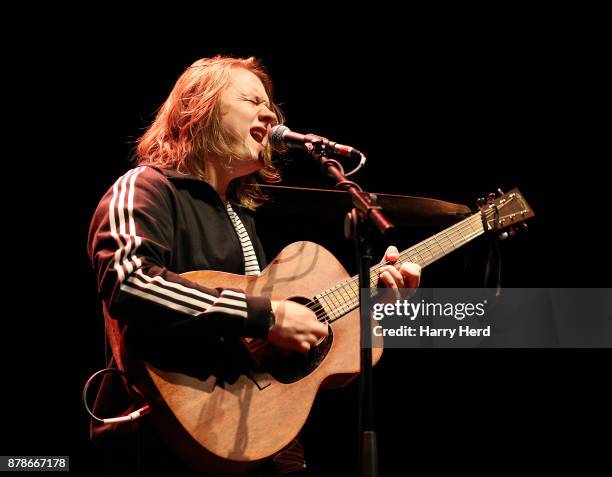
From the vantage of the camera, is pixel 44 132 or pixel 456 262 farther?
pixel 456 262

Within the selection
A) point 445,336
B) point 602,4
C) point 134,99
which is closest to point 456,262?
point 445,336

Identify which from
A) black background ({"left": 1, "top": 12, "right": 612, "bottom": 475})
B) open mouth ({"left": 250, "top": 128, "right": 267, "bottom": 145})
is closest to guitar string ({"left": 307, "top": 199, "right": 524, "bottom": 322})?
black background ({"left": 1, "top": 12, "right": 612, "bottom": 475})

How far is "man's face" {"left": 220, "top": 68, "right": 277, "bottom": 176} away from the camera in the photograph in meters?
2.39

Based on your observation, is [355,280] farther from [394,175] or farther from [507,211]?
[394,175]

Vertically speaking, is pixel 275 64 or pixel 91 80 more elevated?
pixel 275 64

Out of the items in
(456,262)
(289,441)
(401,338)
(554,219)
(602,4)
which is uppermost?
(602,4)

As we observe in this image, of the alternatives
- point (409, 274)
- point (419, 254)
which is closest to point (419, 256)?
point (419, 254)

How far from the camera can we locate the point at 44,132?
302cm

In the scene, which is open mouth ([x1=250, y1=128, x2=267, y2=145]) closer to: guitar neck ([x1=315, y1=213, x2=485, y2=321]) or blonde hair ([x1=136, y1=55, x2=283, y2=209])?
blonde hair ([x1=136, y1=55, x2=283, y2=209])

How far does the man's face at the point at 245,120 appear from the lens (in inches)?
94.1

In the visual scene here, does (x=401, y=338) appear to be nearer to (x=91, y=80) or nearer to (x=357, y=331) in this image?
(x=357, y=331)

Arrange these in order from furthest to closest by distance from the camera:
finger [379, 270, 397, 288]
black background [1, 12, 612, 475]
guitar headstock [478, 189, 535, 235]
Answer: black background [1, 12, 612, 475] → guitar headstock [478, 189, 535, 235] → finger [379, 270, 397, 288]

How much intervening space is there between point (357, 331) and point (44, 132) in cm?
181

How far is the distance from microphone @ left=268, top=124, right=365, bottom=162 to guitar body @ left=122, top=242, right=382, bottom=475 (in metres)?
0.36
